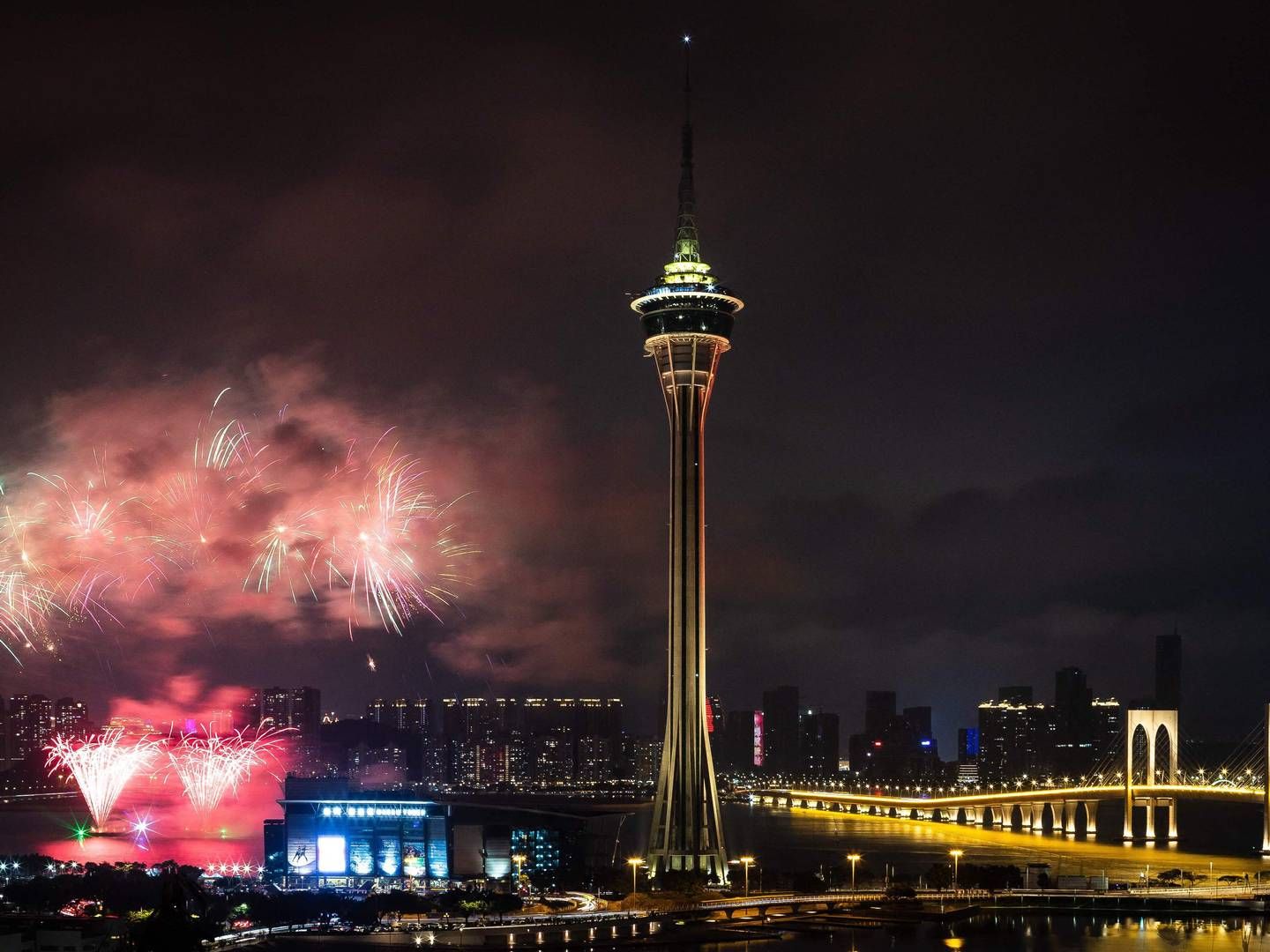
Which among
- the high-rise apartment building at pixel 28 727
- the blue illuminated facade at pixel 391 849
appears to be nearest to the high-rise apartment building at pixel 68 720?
the high-rise apartment building at pixel 28 727

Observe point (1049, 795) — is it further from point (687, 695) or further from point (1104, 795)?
point (687, 695)

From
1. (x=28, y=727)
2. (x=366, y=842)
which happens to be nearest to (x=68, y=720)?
(x=28, y=727)

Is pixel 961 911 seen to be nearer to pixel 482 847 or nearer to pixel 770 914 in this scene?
pixel 770 914

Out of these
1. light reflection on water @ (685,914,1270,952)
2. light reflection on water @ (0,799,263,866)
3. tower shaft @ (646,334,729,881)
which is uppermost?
tower shaft @ (646,334,729,881)

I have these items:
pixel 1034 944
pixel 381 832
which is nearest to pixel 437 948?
pixel 1034 944

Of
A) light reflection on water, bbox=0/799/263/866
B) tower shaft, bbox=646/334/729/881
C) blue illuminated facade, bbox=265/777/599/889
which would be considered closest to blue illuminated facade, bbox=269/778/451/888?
blue illuminated facade, bbox=265/777/599/889

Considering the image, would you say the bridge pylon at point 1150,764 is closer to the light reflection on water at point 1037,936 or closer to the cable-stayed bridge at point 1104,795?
the cable-stayed bridge at point 1104,795

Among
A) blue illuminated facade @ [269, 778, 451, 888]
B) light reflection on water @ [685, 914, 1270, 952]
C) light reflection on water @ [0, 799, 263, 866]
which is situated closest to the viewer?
light reflection on water @ [685, 914, 1270, 952]

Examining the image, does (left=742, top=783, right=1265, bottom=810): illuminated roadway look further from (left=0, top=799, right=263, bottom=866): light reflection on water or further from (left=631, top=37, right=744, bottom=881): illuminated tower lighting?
(left=0, top=799, right=263, bottom=866): light reflection on water
